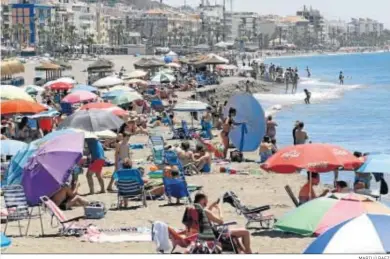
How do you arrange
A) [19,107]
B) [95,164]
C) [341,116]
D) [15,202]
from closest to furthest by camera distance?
[15,202]
[95,164]
[19,107]
[341,116]

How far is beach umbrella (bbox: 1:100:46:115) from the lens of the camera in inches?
729

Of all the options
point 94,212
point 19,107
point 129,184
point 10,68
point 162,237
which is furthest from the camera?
point 10,68

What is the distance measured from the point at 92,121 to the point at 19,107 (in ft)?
11.6

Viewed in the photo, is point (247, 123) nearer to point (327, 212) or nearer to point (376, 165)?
point (376, 165)

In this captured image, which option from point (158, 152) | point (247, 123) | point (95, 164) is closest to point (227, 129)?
point (247, 123)

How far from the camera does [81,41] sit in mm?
120500

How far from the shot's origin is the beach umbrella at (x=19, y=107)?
18.5 meters

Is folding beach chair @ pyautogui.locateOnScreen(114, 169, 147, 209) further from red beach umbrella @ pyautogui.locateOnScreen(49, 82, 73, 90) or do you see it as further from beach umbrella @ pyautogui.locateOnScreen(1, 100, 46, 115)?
red beach umbrella @ pyautogui.locateOnScreen(49, 82, 73, 90)

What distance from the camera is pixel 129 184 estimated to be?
1223 centimetres

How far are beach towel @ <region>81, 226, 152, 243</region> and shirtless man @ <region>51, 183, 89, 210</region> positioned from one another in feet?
4.72

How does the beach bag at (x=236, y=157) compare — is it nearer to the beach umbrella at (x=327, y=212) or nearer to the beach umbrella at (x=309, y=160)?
the beach umbrella at (x=309, y=160)

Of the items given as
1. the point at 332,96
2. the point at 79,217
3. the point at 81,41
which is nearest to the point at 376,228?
the point at 79,217

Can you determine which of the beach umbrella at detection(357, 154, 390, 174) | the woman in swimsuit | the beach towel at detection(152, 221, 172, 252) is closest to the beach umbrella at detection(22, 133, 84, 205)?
the beach towel at detection(152, 221, 172, 252)

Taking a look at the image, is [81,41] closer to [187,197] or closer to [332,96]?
[332,96]
